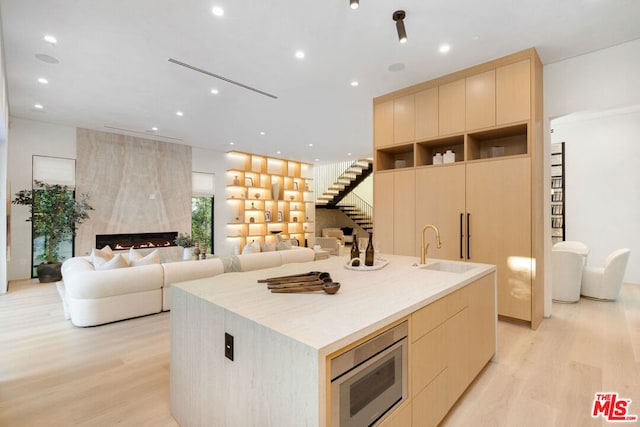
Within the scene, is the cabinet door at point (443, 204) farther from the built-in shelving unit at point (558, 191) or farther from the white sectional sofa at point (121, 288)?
the built-in shelving unit at point (558, 191)

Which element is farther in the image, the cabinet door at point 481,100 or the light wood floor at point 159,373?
the cabinet door at point 481,100

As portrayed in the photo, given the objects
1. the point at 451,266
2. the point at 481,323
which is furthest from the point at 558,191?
the point at 481,323

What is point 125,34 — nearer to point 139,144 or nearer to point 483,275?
point 483,275

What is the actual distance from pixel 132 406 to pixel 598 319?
16.6 feet

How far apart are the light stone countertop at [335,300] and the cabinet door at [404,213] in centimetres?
207

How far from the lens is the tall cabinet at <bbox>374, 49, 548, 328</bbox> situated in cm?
349

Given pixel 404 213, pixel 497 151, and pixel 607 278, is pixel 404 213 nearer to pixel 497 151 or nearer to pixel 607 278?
pixel 497 151

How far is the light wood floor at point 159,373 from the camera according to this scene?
6.53 feet

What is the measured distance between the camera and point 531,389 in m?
2.26

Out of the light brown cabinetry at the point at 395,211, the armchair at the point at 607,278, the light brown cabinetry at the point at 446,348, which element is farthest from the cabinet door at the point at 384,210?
the armchair at the point at 607,278

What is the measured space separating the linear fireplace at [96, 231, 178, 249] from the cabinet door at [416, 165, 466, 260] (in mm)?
6512

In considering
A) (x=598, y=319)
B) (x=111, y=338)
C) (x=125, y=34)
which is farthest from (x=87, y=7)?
(x=598, y=319)

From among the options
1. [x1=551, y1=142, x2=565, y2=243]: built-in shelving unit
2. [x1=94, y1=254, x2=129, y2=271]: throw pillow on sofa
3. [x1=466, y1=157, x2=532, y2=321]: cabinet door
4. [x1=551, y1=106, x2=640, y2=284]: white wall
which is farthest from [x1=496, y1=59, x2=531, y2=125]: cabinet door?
[x1=94, y1=254, x2=129, y2=271]: throw pillow on sofa

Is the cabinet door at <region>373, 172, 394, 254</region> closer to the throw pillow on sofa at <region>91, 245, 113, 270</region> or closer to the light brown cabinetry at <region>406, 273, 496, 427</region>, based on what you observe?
the light brown cabinetry at <region>406, 273, 496, 427</region>
